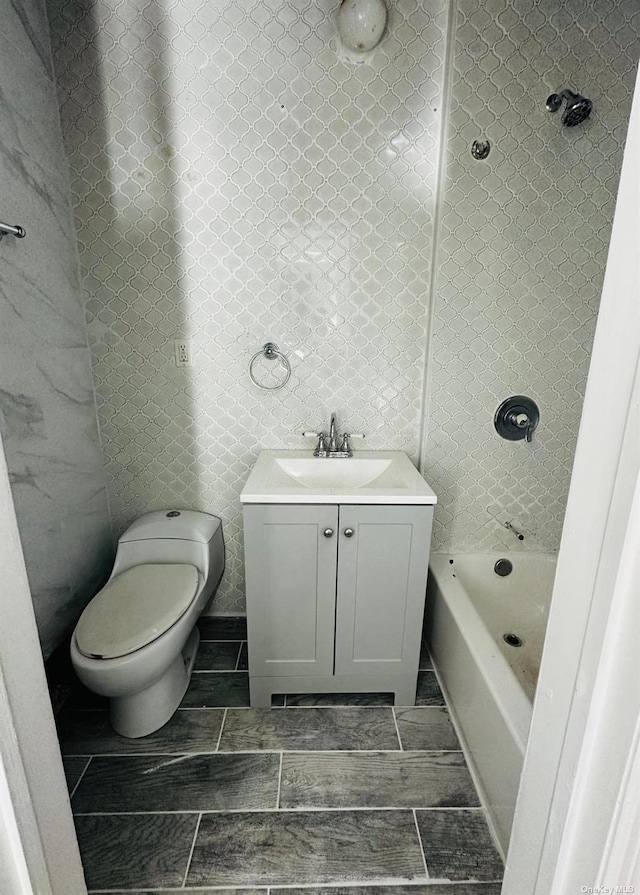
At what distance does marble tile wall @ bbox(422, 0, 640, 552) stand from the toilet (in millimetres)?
1036

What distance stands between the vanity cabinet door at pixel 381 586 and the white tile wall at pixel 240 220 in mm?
533

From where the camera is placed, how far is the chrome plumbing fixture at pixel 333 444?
1901mm

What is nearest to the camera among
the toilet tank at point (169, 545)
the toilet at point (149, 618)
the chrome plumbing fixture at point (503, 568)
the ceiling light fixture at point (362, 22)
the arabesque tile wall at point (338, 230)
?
the toilet at point (149, 618)

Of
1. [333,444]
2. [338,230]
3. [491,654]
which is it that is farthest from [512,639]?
[338,230]

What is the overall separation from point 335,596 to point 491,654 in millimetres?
536

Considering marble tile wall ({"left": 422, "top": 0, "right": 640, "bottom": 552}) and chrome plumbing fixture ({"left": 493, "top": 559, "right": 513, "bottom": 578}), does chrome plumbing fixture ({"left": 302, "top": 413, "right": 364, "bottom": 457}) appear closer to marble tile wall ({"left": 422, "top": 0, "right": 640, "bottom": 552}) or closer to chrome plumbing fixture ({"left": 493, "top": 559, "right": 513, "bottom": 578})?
marble tile wall ({"left": 422, "top": 0, "right": 640, "bottom": 552})

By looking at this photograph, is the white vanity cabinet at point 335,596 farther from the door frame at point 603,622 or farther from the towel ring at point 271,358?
the door frame at point 603,622

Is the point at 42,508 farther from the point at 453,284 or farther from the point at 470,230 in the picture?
the point at 470,230

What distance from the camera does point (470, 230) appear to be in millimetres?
1734

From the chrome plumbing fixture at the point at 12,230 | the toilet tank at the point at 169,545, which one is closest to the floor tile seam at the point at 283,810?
the toilet tank at the point at 169,545

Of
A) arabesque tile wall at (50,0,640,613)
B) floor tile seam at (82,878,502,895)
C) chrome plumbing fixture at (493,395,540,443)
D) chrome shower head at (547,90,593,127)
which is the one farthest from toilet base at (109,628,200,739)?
chrome shower head at (547,90,593,127)

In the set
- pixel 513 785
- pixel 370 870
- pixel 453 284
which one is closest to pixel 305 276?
pixel 453 284

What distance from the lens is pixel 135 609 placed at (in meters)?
1.55

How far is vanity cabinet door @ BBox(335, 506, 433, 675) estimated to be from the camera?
1.55 metres
